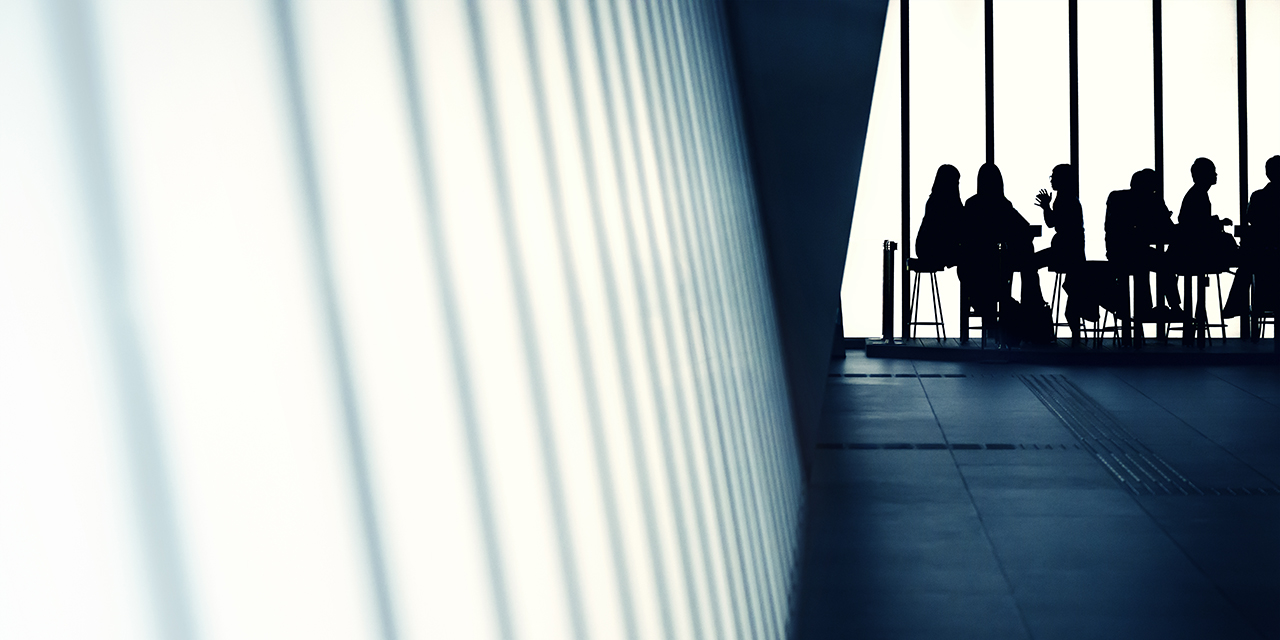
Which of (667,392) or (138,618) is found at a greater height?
(138,618)

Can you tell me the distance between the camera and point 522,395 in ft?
3.44

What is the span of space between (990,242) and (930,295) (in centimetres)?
354

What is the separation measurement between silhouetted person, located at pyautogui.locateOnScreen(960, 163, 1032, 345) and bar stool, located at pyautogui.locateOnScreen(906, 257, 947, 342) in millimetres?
348

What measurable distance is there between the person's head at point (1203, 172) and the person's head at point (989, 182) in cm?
183

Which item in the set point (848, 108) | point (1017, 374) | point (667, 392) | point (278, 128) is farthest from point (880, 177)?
point (278, 128)

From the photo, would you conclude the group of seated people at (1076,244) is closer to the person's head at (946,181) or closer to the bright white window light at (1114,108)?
the person's head at (946,181)

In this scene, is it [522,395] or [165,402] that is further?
[522,395]

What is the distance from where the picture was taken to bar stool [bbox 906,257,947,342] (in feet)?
40.3

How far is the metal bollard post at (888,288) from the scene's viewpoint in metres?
13.9

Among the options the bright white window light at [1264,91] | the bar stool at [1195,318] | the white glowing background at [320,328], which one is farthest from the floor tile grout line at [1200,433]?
the bright white window light at [1264,91]

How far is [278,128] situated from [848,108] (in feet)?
14.3

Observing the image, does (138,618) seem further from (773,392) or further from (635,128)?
(773,392)

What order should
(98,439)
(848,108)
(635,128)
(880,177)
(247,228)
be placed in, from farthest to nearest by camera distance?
(880,177)
(848,108)
(635,128)
(247,228)
(98,439)

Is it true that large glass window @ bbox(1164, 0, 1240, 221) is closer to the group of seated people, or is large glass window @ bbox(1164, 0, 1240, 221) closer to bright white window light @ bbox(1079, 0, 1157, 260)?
bright white window light @ bbox(1079, 0, 1157, 260)
